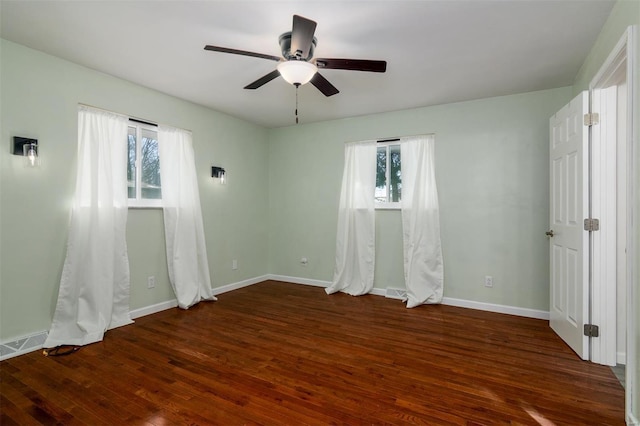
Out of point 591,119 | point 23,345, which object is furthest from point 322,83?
point 23,345

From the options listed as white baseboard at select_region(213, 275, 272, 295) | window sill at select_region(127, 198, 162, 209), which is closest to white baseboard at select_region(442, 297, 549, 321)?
white baseboard at select_region(213, 275, 272, 295)

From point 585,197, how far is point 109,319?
447 cm

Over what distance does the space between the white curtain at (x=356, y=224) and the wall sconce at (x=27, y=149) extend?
344cm

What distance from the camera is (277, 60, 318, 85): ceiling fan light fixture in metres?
2.19

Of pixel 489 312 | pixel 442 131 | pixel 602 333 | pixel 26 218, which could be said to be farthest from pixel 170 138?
pixel 602 333

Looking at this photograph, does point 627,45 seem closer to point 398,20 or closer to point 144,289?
point 398,20

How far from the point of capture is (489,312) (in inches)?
148

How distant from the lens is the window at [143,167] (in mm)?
3557

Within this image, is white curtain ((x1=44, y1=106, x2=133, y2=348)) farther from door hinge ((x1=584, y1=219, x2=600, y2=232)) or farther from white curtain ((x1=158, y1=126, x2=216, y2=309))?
door hinge ((x1=584, y1=219, x2=600, y2=232))

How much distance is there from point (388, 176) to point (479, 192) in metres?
1.22

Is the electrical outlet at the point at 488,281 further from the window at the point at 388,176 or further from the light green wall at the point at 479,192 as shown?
the window at the point at 388,176

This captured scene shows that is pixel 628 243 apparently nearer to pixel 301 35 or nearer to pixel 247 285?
pixel 301 35

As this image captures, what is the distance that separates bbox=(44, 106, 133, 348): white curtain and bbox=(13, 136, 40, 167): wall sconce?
356mm

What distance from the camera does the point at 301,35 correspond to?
196 centimetres
